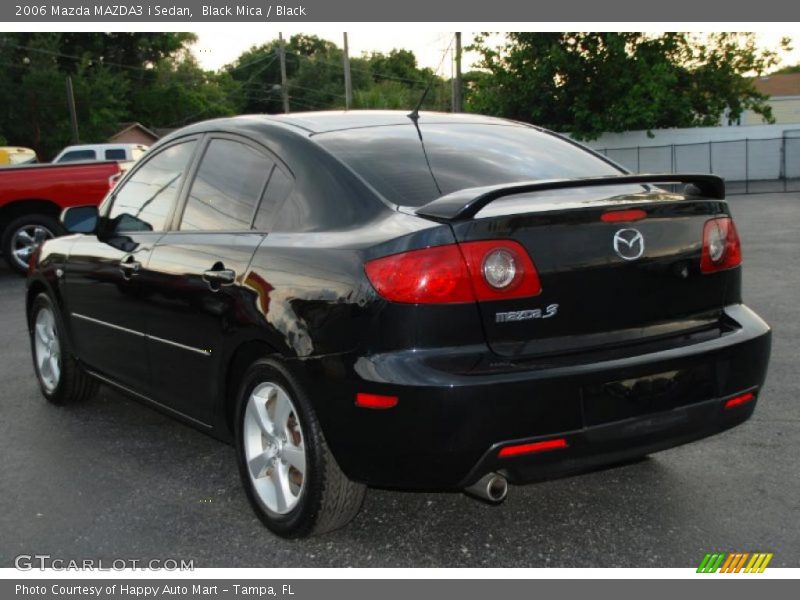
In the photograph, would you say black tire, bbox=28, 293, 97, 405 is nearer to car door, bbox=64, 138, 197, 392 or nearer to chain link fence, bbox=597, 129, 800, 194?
car door, bbox=64, 138, 197, 392

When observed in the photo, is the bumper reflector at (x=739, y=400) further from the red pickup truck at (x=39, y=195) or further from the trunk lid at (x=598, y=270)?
the red pickup truck at (x=39, y=195)

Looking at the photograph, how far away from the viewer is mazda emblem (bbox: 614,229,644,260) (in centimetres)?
334

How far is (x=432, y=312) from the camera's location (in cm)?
310

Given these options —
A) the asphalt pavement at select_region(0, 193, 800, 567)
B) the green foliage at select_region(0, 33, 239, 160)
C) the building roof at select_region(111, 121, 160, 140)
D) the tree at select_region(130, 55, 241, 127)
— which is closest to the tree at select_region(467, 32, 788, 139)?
the green foliage at select_region(0, 33, 239, 160)

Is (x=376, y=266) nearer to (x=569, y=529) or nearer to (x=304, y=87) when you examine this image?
(x=569, y=529)

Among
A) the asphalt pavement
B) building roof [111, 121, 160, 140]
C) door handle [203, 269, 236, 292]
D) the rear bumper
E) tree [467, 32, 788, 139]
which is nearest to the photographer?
the rear bumper

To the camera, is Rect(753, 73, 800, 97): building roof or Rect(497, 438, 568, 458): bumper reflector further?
Rect(753, 73, 800, 97): building roof

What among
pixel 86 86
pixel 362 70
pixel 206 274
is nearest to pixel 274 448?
pixel 206 274

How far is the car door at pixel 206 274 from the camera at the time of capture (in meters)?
3.88

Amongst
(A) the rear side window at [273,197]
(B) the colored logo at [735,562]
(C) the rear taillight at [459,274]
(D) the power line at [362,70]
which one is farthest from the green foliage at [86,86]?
(B) the colored logo at [735,562]

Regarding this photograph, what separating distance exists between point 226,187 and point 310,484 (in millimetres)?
1482

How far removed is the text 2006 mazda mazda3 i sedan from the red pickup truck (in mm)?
9292

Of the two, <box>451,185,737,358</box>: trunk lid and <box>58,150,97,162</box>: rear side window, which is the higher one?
<box>58,150,97,162</box>: rear side window

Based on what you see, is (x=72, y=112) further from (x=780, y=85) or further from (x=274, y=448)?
(x=780, y=85)
